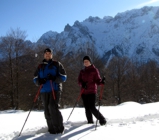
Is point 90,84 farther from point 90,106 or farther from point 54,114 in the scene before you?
point 54,114

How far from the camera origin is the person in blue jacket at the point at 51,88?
4973mm

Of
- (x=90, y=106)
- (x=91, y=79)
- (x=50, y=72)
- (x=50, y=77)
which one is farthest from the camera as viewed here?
(x=91, y=79)

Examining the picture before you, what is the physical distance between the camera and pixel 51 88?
5.02 m

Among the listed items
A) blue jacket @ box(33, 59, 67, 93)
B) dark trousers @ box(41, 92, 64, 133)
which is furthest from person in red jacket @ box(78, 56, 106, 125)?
dark trousers @ box(41, 92, 64, 133)

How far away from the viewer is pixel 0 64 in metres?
20.3

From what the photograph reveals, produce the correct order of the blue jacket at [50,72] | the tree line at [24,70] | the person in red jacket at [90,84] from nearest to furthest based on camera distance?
the blue jacket at [50,72] < the person in red jacket at [90,84] < the tree line at [24,70]

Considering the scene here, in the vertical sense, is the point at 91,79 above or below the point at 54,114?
above

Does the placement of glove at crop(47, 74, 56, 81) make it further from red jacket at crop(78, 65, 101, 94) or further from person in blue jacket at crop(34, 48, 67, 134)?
red jacket at crop(78, 65, 101, 94)

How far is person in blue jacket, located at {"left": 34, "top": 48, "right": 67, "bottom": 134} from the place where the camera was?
497 centimetres

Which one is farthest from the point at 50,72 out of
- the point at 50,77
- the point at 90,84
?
the point at 90,84

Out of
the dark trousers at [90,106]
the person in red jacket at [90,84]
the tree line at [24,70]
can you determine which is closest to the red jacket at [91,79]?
the person in red jacket at [90,84]

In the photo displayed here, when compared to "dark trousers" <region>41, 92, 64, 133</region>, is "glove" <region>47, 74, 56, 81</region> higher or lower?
higher

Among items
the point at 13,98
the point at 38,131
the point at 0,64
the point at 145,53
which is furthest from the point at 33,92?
the point at 145,53

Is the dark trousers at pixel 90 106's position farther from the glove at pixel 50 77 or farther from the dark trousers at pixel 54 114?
the glove at pixel 50 77
